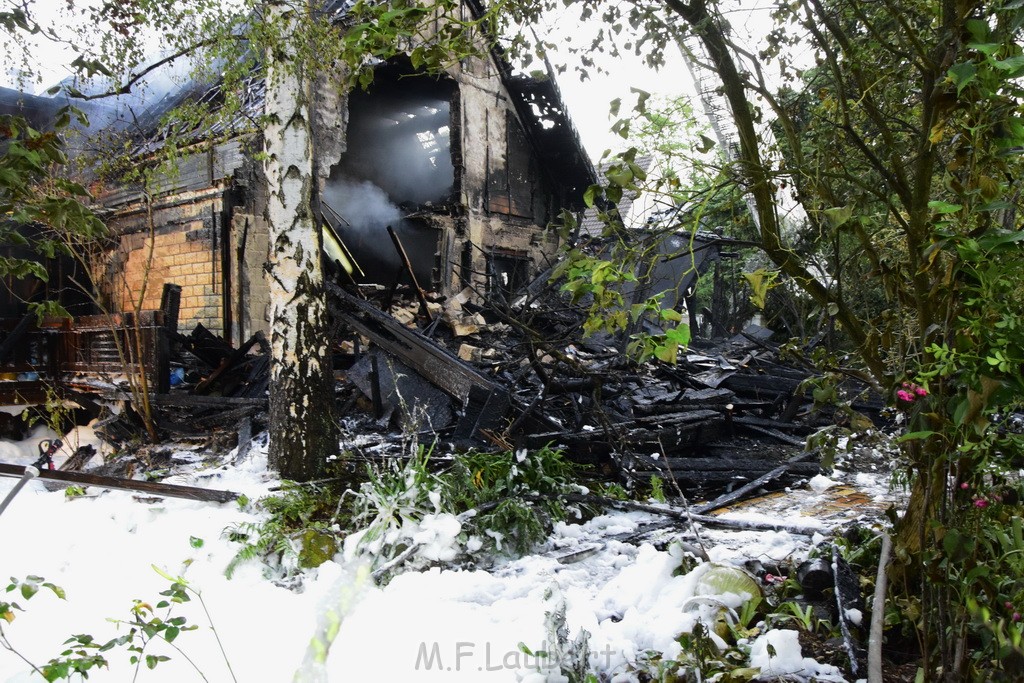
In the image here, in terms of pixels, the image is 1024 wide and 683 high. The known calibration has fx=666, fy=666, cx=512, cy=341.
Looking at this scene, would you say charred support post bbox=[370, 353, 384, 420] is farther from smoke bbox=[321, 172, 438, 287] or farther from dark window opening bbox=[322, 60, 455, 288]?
smoke bbox=[321, 172, 438, 287]

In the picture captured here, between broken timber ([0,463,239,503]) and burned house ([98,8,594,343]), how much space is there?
16.3ft

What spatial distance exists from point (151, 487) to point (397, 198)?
9994mm

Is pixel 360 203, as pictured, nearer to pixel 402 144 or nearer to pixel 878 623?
pixel 402 144

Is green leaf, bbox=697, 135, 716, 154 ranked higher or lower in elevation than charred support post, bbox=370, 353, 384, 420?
higher

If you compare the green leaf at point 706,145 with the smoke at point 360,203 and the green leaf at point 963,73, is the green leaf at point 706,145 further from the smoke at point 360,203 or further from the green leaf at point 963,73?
the smoke at point 360,203

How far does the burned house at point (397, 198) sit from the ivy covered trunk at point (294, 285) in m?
4.60

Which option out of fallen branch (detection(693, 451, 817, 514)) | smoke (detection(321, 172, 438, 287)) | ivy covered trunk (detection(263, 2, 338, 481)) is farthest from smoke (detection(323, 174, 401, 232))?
fallen branch (detection(693, 451, 817, 514))

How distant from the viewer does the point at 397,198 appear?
13.9 meters

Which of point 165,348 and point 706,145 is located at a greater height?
point 706,145

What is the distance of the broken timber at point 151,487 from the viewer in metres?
4.68

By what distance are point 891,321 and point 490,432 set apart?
3.50m

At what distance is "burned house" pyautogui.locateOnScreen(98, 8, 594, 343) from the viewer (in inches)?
388

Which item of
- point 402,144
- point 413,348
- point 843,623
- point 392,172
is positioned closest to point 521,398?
point 413,348

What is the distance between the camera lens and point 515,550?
14.1 ft
